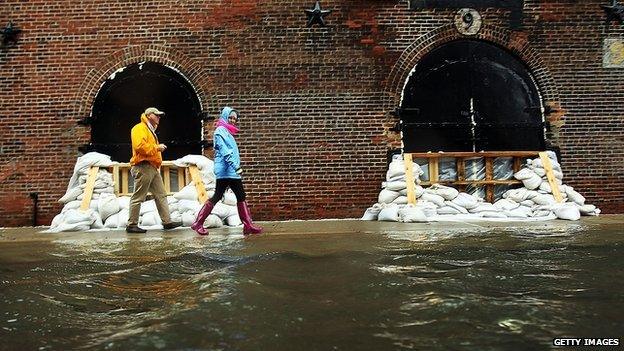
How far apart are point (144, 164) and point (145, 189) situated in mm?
319

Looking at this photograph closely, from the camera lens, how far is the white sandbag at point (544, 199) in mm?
7571

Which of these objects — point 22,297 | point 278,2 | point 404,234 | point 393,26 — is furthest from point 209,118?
point 22,297

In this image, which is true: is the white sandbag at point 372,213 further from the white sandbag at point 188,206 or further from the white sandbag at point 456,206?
the white sandbag at point 188,206

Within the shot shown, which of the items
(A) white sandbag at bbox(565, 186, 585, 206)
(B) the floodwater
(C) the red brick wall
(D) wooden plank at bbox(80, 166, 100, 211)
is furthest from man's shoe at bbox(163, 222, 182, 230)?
A: (A) white sandbag at bbox(565, 186, 585, 206)

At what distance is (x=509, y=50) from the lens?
865 cm

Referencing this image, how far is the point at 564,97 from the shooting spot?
8602mm

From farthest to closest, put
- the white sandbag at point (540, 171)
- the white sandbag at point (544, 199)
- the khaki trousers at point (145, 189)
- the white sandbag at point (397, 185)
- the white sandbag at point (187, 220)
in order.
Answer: the white sandbag at point (540, 171)
the white sandbag at point (397, 185)
the white sandbag at point (544, 199)
the white sandbag at point (187, 220)
the khaki trousers at point (145, 189)

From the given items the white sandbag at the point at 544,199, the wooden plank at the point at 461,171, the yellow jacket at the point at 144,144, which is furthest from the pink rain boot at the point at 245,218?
the white sandbag at the point at 544,199

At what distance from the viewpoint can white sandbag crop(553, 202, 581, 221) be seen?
7250 millimetres

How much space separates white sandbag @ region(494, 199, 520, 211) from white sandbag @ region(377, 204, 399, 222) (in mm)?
1555

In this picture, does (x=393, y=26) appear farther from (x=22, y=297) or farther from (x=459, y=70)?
(x=22, y=297)

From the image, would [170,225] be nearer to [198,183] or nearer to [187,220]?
[187,220]

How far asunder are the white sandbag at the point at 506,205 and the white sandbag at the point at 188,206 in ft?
14.6

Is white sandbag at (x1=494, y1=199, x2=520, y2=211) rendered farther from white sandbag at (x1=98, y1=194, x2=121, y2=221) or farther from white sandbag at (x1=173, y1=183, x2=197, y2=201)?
white sandbag at (x1=98, y1=194, x2=121, y2=221)
